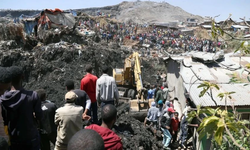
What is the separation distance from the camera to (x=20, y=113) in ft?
10.3

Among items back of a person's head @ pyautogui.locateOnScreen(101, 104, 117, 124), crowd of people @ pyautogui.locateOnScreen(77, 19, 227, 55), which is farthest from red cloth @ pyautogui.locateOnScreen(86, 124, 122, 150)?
crowd of people @ pyautogui.locateOnScreen(77, 19, 227, 55)

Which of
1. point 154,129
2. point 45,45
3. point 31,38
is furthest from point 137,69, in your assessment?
point 31,38

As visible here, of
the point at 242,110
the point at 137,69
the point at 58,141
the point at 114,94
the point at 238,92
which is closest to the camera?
the point at 58,141

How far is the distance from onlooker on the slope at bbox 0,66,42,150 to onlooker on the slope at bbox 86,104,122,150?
1.01 m

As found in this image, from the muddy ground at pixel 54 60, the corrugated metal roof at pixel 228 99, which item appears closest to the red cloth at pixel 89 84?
the corrugated metal roof at pixel 228 99

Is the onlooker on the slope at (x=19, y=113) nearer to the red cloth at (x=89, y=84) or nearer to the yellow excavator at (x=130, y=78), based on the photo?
the red cloth at (x=89, y=84)

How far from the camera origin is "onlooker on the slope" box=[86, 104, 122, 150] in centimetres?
252

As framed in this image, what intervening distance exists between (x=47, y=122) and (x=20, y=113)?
895 millimetres

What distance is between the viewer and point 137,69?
35.9 ft

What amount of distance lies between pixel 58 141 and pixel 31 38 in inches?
600

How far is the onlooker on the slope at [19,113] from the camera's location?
3.07 metres

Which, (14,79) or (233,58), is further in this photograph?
(233,58)

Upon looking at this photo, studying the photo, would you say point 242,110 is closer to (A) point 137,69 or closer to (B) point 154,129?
(B) point 154,129

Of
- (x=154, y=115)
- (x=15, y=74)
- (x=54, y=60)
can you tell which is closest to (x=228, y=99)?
(x=154, y=115)
